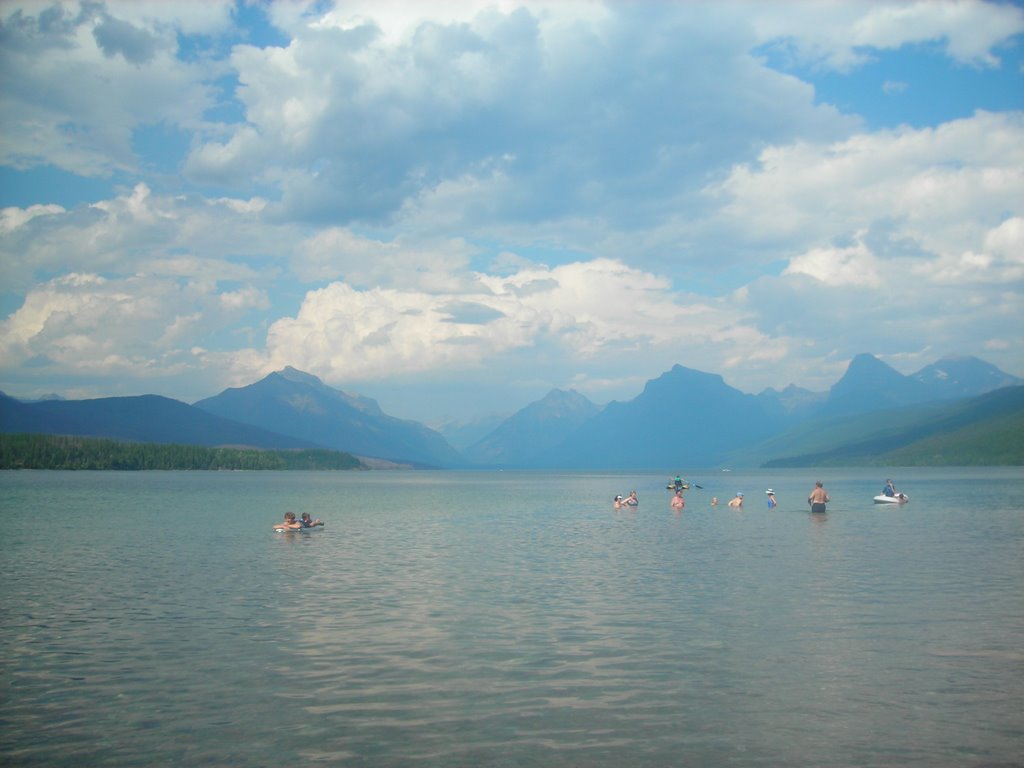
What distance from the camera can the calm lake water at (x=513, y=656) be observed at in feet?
61.6

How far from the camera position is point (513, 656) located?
88.4 ft

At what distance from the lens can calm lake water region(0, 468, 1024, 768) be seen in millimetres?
18781

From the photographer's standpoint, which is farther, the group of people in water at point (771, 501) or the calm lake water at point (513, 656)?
the group of people in water at point (771, 501)

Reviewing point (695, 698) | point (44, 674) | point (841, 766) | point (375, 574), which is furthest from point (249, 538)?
point (841, 766)

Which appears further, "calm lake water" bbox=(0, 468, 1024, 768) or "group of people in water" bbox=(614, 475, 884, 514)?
"group of people in water" bbox=(614, 475, 884, 514)

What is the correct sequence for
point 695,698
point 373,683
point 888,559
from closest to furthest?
point 695,698 → point 373,683 → point 888,559

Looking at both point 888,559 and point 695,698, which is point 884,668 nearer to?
point 695,698

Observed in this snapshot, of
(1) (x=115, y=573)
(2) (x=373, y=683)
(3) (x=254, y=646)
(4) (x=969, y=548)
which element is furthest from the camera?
(4) (x=969, y=548)

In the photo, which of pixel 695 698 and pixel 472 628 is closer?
pixel 695 698

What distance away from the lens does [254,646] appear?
28.5 m

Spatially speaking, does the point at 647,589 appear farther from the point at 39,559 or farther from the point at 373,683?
the point at 39,559

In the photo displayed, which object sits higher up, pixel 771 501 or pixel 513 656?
pixel 771 501

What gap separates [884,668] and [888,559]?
29.8 m

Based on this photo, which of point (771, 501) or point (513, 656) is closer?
point (513, 656)
